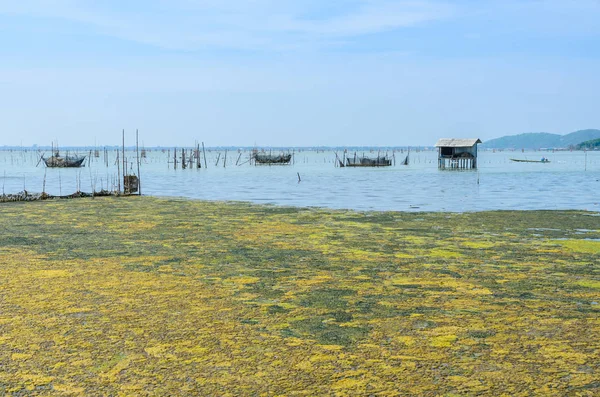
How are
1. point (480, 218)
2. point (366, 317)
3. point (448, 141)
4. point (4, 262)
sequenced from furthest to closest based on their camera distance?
point (448, 141), point (480, 218), point (4, 262), point (366, 317)

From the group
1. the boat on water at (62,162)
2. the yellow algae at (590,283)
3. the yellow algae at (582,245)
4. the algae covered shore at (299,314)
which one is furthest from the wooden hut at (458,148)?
the yellow algae at (590,283)

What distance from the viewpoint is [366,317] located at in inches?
239

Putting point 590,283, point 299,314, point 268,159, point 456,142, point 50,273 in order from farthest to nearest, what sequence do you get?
point 268,159, point 456,142, point 50,273, point 590,283, point 299,314

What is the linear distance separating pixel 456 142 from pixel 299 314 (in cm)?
6549

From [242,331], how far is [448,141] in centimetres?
6702

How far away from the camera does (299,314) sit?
20.3 feet

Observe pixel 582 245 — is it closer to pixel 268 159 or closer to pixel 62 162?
pixel 62 162

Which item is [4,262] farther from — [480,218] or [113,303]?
[480,218]

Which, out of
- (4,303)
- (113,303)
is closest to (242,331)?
(113,303)

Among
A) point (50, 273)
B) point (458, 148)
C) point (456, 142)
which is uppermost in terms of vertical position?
point (456, 142)

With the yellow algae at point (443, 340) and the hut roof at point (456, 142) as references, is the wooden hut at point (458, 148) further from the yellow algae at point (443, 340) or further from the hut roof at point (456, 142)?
Answer: the yellow algae at point (443, 340)

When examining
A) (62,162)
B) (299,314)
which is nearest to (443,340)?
(299,314)

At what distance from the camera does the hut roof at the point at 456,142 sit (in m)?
67.6

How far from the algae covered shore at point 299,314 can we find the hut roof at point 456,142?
56794mm
